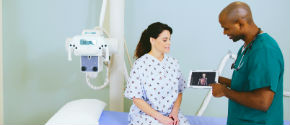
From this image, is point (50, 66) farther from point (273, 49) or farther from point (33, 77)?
point (273, 49)

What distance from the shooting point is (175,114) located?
1533mm

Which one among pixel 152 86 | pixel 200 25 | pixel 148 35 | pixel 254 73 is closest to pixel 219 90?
pixel 254 73

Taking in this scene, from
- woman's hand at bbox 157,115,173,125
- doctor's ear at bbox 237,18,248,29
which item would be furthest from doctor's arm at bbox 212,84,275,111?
woman's hand at bbox 157,115,173,125

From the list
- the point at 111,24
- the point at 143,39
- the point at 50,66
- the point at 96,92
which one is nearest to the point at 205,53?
the point at 143,39

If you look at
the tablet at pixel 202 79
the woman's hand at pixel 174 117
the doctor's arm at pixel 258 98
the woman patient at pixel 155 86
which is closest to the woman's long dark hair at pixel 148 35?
the woman patient at pixel 155 86

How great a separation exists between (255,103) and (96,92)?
1.54 m

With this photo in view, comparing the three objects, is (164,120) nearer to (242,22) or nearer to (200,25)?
(242,22)

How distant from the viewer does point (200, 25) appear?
81.5 inches

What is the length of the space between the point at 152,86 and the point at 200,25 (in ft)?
2.74

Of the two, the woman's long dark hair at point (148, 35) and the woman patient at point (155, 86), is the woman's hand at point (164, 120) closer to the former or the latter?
the woman patient at point (155, 86)

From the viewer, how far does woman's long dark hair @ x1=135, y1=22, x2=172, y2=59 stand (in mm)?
1529

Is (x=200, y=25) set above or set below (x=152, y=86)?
above

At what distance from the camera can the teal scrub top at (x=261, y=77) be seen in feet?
3.31

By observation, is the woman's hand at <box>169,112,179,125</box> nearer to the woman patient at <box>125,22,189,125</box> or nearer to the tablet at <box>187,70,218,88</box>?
the woman patient at <box>125,22,189,125</box>
